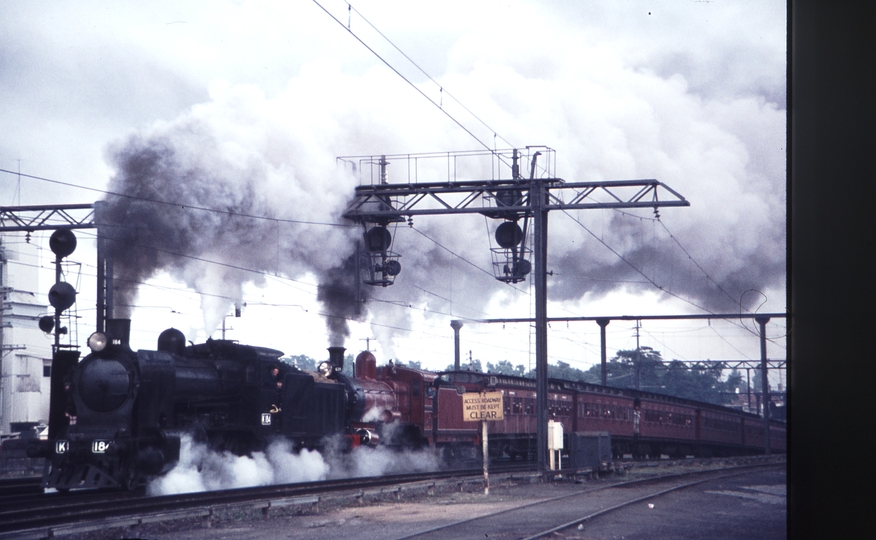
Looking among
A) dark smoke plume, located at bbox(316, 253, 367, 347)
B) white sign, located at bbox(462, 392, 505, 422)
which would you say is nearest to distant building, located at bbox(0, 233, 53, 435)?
dark smoke plume, located at bbox(316, 253, 367, 347)

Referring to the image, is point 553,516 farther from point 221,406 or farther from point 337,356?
point 337,356

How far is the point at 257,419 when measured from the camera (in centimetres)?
1798

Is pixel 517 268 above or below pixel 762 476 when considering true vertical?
above

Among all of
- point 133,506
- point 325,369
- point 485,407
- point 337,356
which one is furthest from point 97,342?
point 337,356

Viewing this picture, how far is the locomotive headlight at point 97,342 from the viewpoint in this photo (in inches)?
612

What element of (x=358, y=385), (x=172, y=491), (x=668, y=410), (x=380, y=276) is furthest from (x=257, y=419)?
(x=668, y=410)

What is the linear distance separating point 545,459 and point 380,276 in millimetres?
6874

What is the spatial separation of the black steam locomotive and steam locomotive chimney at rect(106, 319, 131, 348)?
0.02m

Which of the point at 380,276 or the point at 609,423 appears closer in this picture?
the point at 380,276

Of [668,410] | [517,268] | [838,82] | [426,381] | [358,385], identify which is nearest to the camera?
[838,82]

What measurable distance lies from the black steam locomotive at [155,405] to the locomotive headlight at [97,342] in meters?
0.02

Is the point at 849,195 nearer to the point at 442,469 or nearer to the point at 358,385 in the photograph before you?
the point at 358,385

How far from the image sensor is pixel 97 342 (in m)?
15.6

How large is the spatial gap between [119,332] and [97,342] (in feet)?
1.48
